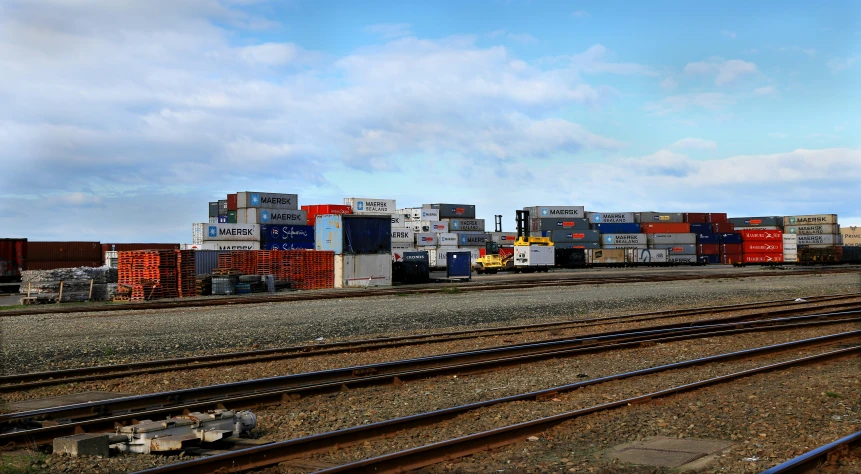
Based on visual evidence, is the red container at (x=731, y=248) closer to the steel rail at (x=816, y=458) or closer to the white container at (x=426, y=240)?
the white container at (x=426, y=240)

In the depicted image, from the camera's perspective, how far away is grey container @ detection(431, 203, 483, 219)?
8562cm

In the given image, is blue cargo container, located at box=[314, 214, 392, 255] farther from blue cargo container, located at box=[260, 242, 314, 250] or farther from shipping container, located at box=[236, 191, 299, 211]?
shipping container, located at box=[236, 191, 299, 211]

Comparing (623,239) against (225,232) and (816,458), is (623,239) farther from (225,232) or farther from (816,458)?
(816,458)

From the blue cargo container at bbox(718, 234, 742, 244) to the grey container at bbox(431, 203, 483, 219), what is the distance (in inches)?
1262

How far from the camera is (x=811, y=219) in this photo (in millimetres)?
98125

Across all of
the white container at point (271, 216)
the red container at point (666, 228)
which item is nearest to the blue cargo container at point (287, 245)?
the white container at point (271, 216)

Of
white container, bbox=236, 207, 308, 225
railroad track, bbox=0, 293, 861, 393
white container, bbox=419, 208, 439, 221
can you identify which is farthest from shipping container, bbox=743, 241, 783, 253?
railroad track, bbox=0, 293, 861, 393

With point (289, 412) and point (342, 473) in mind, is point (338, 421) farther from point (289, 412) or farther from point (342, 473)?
point (342, 473)

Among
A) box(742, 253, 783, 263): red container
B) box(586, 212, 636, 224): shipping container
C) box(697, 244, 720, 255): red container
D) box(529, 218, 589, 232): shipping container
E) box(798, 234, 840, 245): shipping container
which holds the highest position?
box(586, 212, 636, 224): shipping container

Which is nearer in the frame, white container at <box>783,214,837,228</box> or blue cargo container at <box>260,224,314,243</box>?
blue cargo container at <box>260,224,314,243</box>

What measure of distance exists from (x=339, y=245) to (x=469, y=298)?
13.3m

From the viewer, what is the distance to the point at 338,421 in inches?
328

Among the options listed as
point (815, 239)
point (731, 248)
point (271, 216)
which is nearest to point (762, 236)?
point (731, 248)

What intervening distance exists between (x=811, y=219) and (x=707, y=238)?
20.8 metres
